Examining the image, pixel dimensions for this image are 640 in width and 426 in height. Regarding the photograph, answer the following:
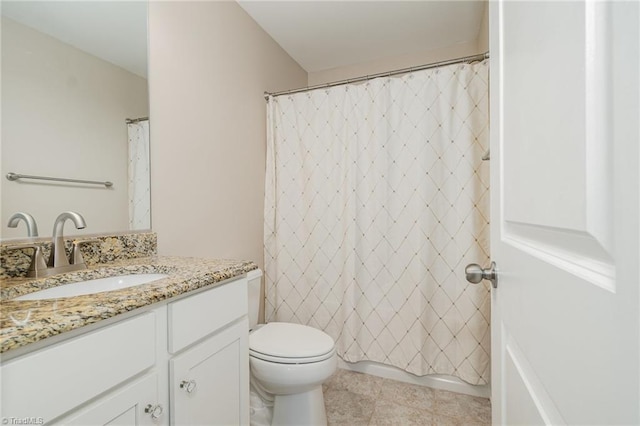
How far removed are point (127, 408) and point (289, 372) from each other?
759 mm

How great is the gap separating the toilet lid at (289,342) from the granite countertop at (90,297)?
1.70ft

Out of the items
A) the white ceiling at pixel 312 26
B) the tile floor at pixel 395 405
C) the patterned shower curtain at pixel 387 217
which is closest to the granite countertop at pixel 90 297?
the white ceiling at pixel 312 26

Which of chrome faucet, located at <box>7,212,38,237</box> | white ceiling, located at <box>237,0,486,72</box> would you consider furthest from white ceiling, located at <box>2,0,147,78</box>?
white ceiling, located at <box>237,0,486,72</box>

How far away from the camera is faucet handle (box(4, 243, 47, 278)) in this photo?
0.91 metres

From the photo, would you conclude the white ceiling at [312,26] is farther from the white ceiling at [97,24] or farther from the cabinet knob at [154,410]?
the cabinet knob at [154,410]

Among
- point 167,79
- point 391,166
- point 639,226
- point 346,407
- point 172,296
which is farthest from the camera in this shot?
point 391,166

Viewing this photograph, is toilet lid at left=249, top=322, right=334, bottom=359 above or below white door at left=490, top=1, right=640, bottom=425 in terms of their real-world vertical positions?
below

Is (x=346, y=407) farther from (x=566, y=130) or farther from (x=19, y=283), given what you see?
(x=566, y=130)

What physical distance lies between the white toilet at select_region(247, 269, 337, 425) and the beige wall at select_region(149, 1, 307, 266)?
430 millimetres

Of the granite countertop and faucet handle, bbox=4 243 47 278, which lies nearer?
the granite countertop

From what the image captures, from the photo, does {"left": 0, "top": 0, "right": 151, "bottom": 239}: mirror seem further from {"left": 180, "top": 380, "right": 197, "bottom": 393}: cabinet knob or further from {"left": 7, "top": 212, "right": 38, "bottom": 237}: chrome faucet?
{"left": 180, "top": 380, "right": 197, "bottom": 393}: cabinet knob

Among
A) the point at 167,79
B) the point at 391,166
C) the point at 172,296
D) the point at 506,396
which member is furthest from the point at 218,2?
the point at 506,396

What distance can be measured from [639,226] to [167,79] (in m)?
1.68

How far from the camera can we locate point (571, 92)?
332mm
